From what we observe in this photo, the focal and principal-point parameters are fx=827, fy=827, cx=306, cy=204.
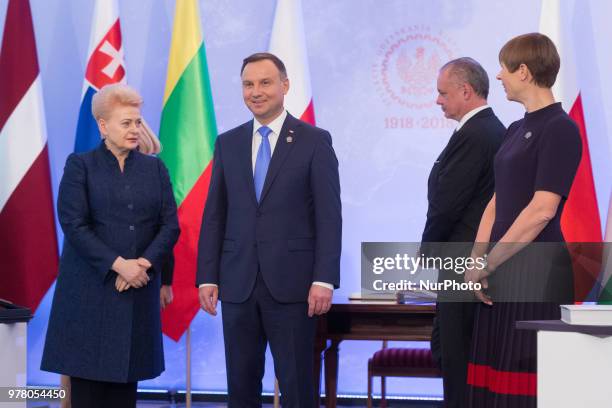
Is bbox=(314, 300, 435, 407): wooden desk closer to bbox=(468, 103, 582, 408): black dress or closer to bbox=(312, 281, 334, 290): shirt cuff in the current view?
bbox=(312, 281, 334, 290): shirt cuff

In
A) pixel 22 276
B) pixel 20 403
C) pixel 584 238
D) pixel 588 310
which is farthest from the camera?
pixel 22 276

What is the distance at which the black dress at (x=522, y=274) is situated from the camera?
2.55 meters

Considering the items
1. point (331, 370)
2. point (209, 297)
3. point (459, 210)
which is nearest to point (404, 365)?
point (331, 370)

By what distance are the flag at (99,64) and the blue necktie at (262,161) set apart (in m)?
1.95

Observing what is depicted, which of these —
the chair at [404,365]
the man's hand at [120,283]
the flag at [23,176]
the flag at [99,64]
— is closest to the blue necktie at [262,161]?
the man's hand at [120,283]

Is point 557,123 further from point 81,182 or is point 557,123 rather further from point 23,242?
point 23,242

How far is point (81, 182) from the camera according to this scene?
10.9 ft

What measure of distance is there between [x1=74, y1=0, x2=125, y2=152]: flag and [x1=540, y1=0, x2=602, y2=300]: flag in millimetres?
2451

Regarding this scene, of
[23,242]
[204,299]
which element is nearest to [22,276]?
[23,242]

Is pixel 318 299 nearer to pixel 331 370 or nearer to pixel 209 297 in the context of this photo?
pixel 209 297

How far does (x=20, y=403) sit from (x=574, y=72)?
349cm

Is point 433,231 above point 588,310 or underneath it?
above

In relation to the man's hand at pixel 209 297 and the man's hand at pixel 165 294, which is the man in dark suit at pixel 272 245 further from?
the man's hand at pixel 165 294

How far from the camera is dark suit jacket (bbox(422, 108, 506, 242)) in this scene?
3.27m
